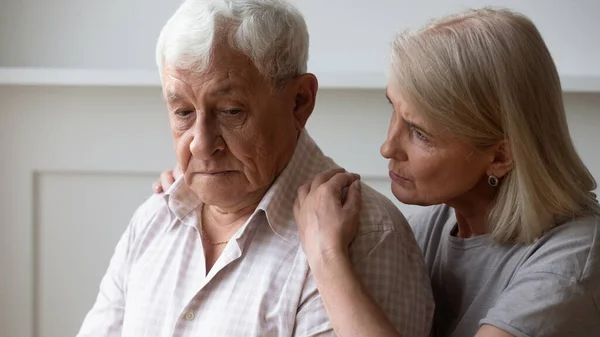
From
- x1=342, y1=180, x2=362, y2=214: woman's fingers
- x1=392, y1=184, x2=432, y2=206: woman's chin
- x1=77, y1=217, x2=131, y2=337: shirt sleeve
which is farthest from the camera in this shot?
x1=77, y1=217, x2=131, y2=337: shirt sleeve

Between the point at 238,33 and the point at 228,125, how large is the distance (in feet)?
0.55

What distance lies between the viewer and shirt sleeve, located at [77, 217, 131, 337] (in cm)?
182

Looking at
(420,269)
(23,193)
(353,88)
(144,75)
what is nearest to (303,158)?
(420,269)

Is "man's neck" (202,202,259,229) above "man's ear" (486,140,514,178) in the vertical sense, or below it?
below

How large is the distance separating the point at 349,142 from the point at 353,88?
16 centimetres

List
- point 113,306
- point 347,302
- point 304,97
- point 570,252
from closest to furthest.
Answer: point 347,302, point 570,252, point 304,97, point 113,306

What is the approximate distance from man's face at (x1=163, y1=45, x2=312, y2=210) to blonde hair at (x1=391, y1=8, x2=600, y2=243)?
0.24 m

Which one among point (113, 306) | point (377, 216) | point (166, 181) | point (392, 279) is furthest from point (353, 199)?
point (113, 306)

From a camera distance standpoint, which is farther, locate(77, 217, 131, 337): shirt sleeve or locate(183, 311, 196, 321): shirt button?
locate(77, 217, 131, 337): shirt sleeve

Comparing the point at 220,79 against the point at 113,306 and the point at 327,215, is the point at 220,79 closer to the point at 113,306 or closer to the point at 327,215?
the point at 327,215

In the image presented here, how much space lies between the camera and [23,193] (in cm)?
271

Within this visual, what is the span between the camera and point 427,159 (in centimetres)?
161

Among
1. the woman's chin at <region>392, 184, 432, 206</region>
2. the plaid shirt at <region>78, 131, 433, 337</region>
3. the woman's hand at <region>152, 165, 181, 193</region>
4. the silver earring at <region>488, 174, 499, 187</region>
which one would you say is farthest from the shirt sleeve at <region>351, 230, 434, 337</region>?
the woman's hand at <region>152, 165, 181, 193</region>

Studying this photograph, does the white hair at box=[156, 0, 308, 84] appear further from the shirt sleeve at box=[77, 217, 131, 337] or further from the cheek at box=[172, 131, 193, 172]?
the shirt sleeve at box=[77, 217, 131, 337]
